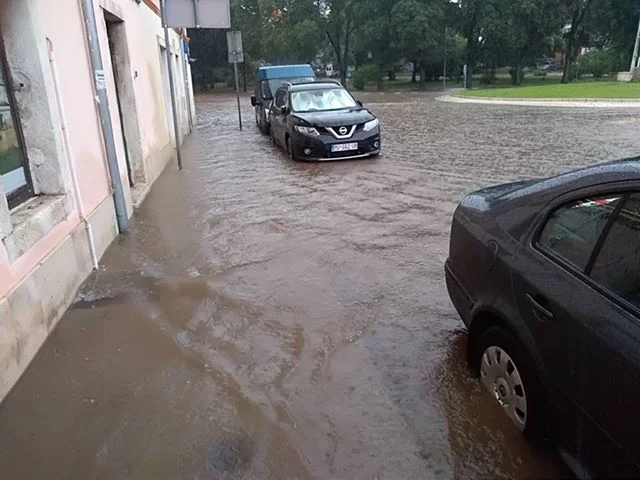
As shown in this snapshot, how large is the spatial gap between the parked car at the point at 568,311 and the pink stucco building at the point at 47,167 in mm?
3019

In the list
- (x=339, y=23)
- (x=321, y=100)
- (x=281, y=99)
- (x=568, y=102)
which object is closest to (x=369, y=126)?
(x=321, y=100)

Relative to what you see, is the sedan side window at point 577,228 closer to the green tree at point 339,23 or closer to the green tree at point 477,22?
the green tree at point 477,22

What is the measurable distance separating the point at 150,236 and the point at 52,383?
329 cm

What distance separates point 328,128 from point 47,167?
704 cm

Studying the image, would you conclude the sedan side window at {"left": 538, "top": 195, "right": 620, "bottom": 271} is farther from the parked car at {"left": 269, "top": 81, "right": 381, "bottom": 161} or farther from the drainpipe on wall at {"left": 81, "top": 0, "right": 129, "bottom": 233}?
the parked car at {"left": 269, "top": 81, "right": 381, "bottom": 161}

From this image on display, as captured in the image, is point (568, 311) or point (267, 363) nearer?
point (568, 311)

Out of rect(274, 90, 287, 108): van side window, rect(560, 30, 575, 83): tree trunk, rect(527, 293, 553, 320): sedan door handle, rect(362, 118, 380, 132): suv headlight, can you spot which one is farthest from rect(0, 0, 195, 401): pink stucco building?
rect(560, 30, 575, 83): tree trunk

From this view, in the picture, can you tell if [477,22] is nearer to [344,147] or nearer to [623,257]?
[344,147]

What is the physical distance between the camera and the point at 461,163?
10492 mm

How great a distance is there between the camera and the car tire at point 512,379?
2557mm

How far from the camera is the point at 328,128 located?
1107 centimetres

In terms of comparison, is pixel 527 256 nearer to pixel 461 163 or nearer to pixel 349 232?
pixel 349 232

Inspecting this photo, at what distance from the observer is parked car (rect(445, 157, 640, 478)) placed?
2.03 m

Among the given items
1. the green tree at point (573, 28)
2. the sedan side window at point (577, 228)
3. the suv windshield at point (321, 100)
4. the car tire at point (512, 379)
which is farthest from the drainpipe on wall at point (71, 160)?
the green tree at point (573, 28)
